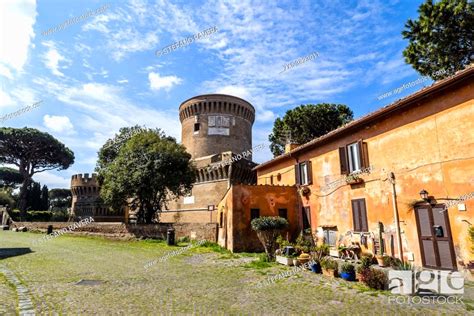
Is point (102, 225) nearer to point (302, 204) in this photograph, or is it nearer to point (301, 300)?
point (302, 204)

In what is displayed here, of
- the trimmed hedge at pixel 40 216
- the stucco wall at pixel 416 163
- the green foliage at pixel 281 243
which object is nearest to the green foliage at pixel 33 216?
the trimmed hedge at pixel 40 216

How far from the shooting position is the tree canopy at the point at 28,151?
1628 inches

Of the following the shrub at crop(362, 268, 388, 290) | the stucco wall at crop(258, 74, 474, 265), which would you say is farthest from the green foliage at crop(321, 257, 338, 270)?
the stucco wall at crop(258, 74, 474, 265)

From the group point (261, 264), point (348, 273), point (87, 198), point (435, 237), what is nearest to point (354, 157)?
point (435, 237)

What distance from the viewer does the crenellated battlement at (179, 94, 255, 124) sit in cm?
3997

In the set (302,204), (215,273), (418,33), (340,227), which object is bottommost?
(215,273)

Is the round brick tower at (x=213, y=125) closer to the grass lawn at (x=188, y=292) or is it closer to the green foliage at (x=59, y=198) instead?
the grass lawn at (x=188, y=292)

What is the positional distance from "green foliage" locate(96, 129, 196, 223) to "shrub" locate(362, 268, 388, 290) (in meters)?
18.1

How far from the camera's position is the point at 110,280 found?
8.72 metres

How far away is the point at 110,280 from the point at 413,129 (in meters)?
11.0

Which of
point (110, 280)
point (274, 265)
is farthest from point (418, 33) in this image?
point (110, 280)

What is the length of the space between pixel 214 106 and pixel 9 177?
46480 mm

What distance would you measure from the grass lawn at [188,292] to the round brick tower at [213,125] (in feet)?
94.8

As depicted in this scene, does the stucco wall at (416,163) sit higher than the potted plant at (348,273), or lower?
higher
